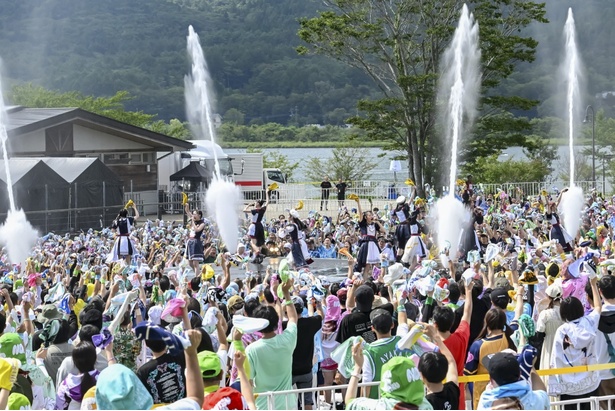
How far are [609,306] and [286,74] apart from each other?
450 feet

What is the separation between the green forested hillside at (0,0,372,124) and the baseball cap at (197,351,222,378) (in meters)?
119

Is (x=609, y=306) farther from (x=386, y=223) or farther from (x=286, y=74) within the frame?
(x=286, y=74)

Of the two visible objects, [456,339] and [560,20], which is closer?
[456,339]

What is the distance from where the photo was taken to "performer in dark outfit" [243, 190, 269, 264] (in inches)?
775

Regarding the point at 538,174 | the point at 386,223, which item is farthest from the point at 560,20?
the point at 386,223

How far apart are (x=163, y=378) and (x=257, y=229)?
14233mm

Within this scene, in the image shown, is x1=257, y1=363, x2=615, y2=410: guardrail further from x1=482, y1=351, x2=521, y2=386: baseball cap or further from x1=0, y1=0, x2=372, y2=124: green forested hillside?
x1=0, y1=0, x2=372, y2=124: green forested hillside

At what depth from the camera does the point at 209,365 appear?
18.1ft

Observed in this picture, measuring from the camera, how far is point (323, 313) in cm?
835

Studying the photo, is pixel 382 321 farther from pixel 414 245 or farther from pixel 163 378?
pixel 414 245

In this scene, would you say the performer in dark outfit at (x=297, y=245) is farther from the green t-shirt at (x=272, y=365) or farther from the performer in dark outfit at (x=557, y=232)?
the green t-shirt at (x=272, y=365)

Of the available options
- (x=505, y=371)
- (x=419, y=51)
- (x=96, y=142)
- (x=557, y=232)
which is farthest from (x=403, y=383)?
(x=419, y=51)

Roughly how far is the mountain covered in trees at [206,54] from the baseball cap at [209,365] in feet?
296

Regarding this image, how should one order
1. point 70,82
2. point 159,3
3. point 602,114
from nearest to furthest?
point 602,114 → point 70,82 → point 159,3
